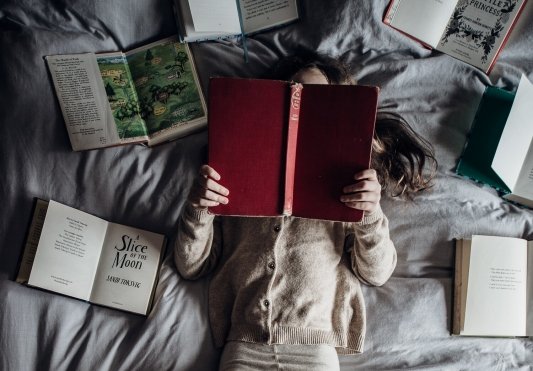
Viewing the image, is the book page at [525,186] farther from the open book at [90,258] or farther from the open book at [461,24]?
the open book at [90,258]

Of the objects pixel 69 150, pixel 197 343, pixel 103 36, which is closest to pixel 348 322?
pixel 197 343

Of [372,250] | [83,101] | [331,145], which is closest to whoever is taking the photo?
[331,145]

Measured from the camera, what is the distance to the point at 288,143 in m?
0.87

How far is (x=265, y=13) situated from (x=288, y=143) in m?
0.47

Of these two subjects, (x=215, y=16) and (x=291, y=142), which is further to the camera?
(x=215, y=16)

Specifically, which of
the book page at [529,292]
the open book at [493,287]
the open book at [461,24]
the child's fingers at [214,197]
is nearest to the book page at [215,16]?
the open book at [461,24]

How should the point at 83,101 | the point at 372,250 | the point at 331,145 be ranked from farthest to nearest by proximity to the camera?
the point at 83,101
the point at 372,250
the point at 331,145

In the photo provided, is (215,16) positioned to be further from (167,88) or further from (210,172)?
(210,172)

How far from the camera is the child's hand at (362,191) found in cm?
87

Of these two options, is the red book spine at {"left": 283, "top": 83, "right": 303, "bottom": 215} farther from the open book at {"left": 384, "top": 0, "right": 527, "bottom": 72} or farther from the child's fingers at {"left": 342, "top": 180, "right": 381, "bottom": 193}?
the open book at {"left": 384, "top": 0, "right": 527, "bottom": 72}

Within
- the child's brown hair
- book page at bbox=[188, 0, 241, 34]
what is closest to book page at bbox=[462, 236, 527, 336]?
the child's brown hair

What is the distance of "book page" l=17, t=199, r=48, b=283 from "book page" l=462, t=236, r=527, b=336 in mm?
974

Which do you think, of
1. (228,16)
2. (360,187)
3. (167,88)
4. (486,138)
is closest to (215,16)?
(228,16)

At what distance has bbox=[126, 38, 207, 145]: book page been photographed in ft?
3.92
